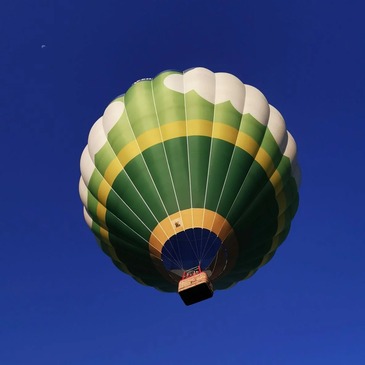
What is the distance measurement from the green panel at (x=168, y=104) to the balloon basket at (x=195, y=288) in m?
3.53

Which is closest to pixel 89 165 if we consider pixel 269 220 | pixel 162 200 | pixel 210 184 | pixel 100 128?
pixel 100 128

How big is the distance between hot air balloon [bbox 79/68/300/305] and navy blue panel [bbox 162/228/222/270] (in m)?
0.02

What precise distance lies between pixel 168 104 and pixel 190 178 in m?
1.90

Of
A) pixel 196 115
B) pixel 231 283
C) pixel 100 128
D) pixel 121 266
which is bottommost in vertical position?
pixel 231 283

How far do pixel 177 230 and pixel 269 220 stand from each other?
2.53m

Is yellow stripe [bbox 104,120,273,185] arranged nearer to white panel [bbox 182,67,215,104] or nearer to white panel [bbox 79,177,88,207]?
white panel [bbox 182,67,215,104]

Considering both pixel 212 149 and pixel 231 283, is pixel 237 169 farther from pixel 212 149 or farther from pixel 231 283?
pixel 231 283

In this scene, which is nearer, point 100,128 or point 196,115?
point 196,115

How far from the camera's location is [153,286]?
13000 mm

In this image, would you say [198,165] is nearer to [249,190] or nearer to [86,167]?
[249,190]

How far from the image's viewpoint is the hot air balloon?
1046 cm

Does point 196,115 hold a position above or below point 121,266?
above

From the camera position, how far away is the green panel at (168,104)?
11.1m

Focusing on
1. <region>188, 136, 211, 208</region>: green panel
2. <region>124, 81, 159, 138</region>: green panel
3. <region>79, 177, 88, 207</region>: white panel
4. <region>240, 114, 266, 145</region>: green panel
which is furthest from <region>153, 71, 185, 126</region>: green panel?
<region>79, 177, 88, 207</region>: white panel
